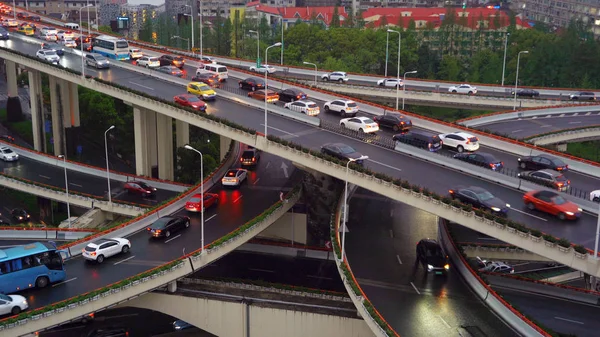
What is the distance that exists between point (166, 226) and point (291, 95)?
21.4 m

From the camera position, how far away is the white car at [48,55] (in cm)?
7975

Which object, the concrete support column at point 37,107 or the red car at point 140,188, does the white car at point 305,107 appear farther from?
the concrete support column at point 37,107

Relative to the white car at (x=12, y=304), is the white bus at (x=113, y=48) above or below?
above

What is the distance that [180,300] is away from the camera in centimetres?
4697

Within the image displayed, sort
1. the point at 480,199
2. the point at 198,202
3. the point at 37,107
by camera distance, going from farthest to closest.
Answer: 1. the point at 37,107
2. the point at 198,202
3. the point at 480,199

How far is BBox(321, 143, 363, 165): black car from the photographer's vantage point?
4847cm

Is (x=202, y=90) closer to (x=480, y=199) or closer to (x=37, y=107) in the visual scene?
(x=480, y=199)

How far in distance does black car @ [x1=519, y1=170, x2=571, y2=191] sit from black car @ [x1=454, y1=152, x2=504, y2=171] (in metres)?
2.00

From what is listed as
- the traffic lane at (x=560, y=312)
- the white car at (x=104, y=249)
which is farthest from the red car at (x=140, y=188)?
the traffic lane at (x=560, y=312)

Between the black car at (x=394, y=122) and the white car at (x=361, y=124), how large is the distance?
1.24 meters

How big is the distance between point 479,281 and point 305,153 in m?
14.3

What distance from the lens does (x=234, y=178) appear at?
61.3 meters

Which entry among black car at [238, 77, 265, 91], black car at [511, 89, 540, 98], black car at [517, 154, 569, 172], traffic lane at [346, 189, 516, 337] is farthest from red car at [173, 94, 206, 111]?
black car at [511, 89, 540, 98]

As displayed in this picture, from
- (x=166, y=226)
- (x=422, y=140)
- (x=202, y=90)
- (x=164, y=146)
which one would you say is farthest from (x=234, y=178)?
(x=164, y=146)
